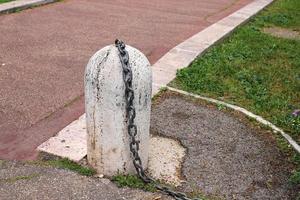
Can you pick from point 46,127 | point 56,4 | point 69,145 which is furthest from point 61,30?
point 69,145

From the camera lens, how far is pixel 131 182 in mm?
4016

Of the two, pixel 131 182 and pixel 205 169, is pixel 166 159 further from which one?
pixel 131 182

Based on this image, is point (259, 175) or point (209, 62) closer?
point (259, 175)

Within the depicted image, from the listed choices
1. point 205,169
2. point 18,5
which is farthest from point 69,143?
point 18,5

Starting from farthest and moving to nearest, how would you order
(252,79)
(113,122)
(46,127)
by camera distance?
1. (252,79)
2. (46,127)
3. (113,122)

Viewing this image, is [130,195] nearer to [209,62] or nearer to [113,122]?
[113,122]

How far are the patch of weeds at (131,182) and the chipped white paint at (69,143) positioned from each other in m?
0.48

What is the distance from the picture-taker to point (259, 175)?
4410 millimetres

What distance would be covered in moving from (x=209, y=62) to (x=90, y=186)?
4.15 metres

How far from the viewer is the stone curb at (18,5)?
10193 mm

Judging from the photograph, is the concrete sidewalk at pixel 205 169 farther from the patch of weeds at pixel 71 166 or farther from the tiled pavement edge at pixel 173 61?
the tiled pavement edge at pixel 173 61

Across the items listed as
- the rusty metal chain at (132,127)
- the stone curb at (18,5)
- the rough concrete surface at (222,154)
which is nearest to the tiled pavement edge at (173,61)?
the rusty metal chain at (132,127)

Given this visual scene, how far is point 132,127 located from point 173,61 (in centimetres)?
375

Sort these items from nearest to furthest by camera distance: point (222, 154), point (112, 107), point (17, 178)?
point (112, 107), point (17, 178), point (222, 154)
